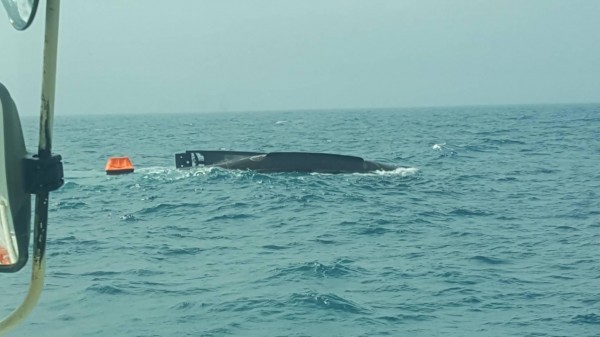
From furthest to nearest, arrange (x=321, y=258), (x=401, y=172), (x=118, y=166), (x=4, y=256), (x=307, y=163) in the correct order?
(x=118, y=166) → (x=401, y=172) → (x=307, y=163) → (x=321, y=258) → (x=4, y=256)

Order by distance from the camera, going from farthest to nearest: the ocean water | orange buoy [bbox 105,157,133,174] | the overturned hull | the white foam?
1. orange buoy [bbox 105,157,133,174]
2. the overturned hull
3. the white foam
4. the ocean water

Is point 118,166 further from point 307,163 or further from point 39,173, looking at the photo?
point 39,173

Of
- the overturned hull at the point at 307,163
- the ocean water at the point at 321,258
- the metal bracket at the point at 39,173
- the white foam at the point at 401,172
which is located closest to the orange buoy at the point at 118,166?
the ocean water at the point at 321,258

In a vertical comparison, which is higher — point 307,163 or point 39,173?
point 39,173

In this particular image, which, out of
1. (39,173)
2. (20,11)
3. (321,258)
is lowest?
(321,258)

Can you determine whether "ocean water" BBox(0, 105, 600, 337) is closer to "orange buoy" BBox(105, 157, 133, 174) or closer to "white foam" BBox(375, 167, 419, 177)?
"white foam" BBox(375, 167, 419, 177)

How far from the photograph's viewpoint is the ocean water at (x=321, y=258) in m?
11.0

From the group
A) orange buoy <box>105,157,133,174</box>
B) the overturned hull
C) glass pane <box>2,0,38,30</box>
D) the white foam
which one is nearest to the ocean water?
glass pane <box>2,0,38,30</box>

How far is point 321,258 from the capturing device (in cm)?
1537

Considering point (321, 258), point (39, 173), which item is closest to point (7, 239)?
point (39, 173)

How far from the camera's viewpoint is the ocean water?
1096 cm

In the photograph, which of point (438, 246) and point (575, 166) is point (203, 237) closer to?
point (438, 246)

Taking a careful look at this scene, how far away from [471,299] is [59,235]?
35.0ft

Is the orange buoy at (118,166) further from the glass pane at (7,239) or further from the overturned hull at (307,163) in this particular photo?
the glass pane at (7,239)
